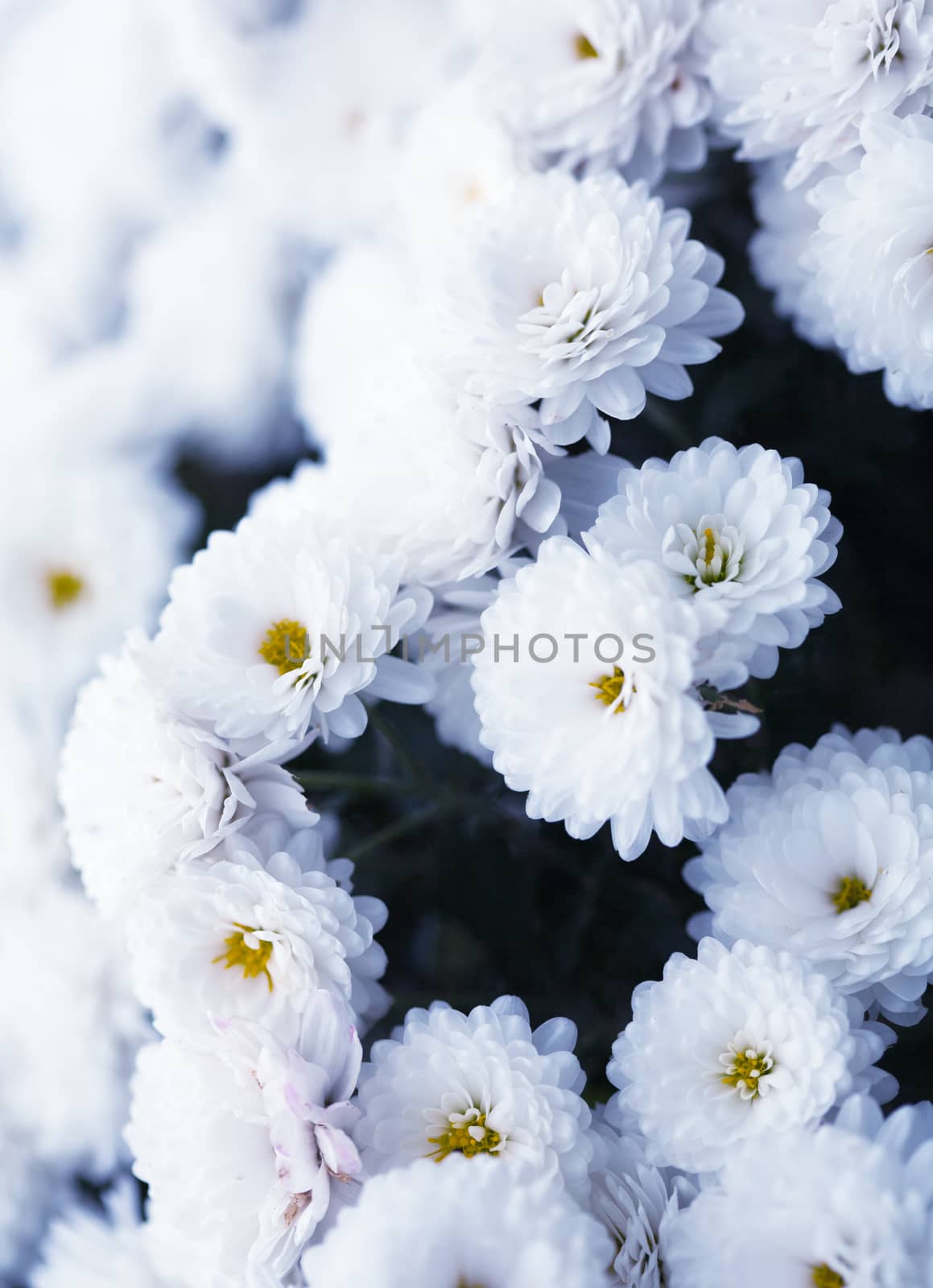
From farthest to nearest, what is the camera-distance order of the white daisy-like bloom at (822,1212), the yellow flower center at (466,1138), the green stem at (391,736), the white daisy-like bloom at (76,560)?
the white daisy-like bloom at (76,560), the green stem at (391,736), the yellow flower center at (466,1138), the white daisy-like bloom at (822,1212)

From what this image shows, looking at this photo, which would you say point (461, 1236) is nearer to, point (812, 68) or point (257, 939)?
point (257, 939)

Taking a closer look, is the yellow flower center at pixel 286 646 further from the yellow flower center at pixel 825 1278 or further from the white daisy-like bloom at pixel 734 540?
the yellow flower center at pixel 825 1278

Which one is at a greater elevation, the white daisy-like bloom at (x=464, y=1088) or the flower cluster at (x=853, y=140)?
the flower cluster at (x=853, y=140)

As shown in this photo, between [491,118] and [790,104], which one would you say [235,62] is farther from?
[790,104]

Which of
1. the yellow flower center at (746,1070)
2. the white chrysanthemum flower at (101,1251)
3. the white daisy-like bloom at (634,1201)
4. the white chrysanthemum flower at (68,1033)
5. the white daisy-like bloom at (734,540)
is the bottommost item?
the white chrysanthemum flower at (101,1251)

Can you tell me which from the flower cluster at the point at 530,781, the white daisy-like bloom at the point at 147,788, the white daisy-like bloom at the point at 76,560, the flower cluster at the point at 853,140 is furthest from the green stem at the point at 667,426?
the white daisy-like bloom at the point at 76,560

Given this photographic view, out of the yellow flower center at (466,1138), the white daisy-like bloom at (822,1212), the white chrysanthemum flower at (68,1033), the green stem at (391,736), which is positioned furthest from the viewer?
the white chrysanthemum flower at (68,1033)
